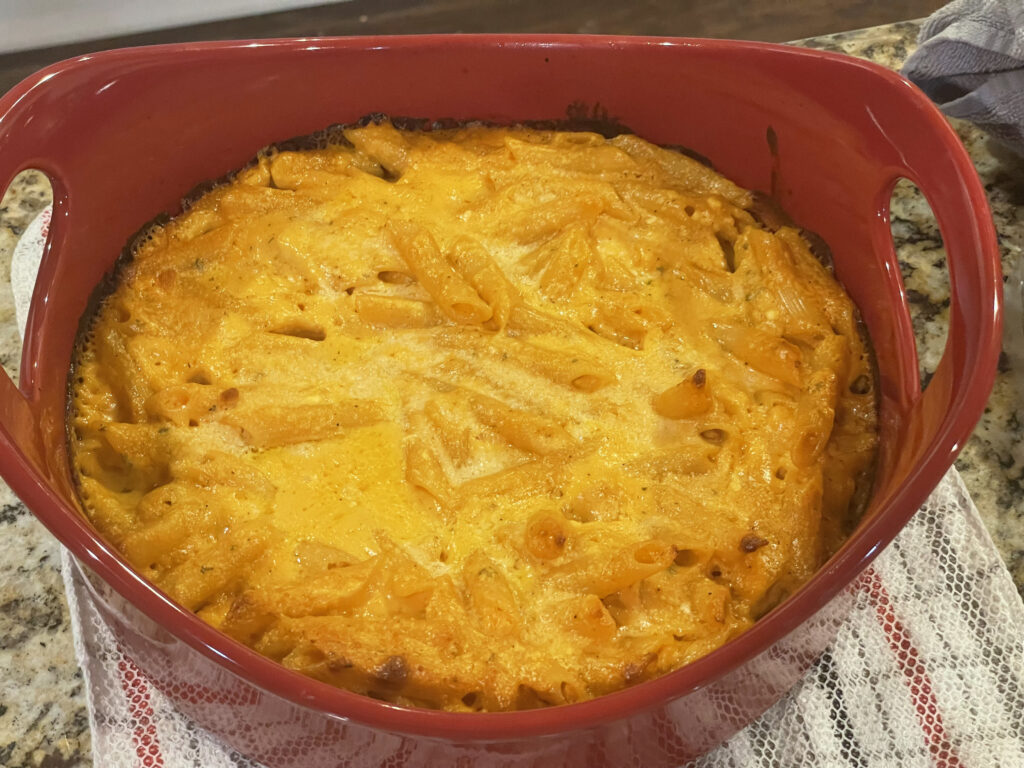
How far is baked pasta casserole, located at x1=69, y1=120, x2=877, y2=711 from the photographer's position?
3.03ft

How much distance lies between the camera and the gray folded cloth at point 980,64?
142 centimetres

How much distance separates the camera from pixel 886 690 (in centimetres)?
101

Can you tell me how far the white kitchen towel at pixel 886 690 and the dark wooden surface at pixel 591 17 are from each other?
1.45 meters

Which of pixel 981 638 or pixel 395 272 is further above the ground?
pixel 395 272

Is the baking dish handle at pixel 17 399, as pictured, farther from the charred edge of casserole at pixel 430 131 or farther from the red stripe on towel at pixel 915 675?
the red stripe on towel at pixel 915 675

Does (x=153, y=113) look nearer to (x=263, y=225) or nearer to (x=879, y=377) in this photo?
(x=263, y=225)

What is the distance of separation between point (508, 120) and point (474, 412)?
510 millimetres

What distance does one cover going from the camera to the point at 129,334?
119 centimetres

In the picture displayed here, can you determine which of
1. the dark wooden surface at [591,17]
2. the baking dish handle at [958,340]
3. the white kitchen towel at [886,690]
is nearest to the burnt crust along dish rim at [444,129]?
the baking dish handle at [958,340]

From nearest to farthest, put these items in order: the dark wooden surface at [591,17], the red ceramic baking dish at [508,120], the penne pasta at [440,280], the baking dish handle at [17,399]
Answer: the red ceramic baking dish at [508,120]
the baking dish handle at [17,399]
the penne pasta at [440,280]
the dark wooden surface at [591,17]

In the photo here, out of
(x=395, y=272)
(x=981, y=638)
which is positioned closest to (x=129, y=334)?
(x=395, y=272)

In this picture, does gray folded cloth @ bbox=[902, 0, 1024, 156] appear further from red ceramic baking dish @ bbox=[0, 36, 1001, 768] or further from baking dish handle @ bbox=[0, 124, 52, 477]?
baking dish handle @ bbox=[0, 124, 52, 477]

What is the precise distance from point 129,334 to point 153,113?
0.97 feet

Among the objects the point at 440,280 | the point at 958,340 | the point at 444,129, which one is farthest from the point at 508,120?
the point at 958,340
